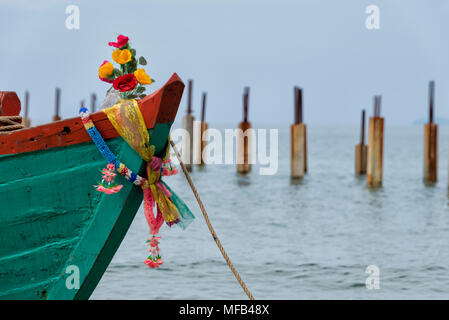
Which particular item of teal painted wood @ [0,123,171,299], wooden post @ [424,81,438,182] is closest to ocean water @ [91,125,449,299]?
wooden post @ [424,81,438,182]

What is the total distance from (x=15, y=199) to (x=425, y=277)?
6.86 m

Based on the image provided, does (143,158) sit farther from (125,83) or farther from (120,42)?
(120,42)

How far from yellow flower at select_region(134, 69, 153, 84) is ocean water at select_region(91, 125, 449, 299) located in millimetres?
4458

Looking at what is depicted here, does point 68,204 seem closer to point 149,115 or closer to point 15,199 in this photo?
point 15,199

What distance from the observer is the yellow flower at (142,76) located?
17.7 feet

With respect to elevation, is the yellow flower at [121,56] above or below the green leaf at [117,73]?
above

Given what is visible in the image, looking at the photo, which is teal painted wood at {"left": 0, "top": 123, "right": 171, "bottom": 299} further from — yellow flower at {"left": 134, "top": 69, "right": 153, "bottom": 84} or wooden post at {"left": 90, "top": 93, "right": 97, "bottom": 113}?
wooden post at {"left": 90, "top": 93, "right": 97, "bottom": 113}

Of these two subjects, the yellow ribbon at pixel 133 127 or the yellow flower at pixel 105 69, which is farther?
the yellow flower at pixel 105 69

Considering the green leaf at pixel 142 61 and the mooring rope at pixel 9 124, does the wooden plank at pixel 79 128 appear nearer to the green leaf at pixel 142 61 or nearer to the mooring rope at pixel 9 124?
the mooring rope at pixel 9 124

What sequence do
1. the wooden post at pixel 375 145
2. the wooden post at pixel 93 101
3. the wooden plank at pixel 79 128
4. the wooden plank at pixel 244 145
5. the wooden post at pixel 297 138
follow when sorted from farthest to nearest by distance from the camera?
1. the wooden post at pixel 93 101
2. the wooden plank at pixel 244 145
3. the wooden post at pixel 297 138
4. the wooden post at pixel 375 145
5. the wooden plank at pixel 79 128

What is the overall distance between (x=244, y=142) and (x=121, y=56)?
16372 mm

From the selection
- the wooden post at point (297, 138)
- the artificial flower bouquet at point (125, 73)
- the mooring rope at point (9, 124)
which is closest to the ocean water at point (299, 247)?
the wooden post at point (297, 138)
